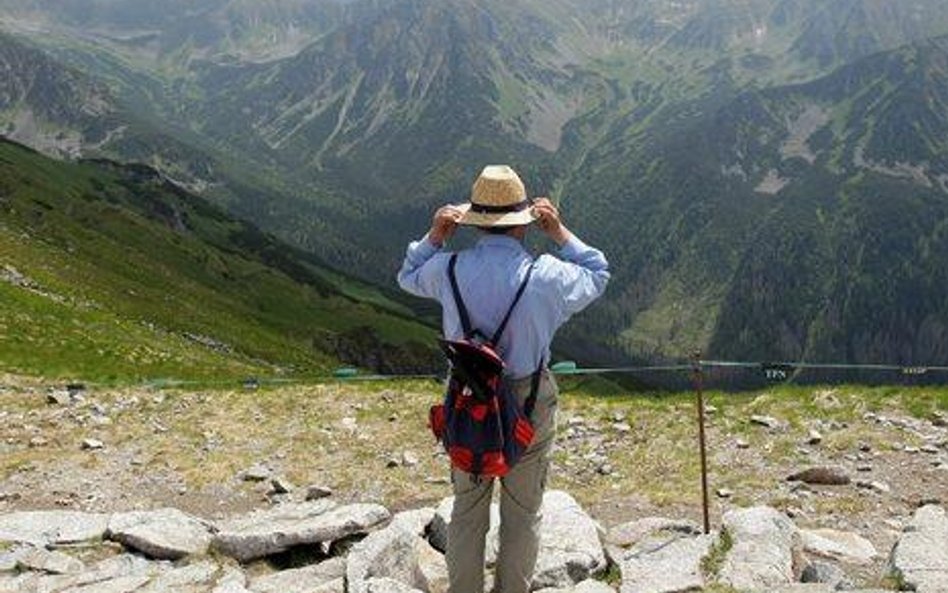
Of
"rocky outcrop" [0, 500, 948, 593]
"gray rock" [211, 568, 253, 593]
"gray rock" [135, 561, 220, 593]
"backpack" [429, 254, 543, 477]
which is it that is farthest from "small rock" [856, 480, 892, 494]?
"gray rock" [135, 561, 220, 593]

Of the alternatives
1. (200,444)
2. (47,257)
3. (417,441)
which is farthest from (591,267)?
(47,257)

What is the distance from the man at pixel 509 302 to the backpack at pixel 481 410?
0.15 m

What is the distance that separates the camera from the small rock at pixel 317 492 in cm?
2102

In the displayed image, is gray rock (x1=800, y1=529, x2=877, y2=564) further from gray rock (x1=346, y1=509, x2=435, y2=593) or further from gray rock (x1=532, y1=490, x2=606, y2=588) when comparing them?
gray rock (x1=346, y1=509, x2=435, y2=593)

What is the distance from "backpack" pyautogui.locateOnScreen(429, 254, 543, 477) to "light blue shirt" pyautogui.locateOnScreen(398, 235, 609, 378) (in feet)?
0.33

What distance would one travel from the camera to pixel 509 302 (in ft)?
32.3

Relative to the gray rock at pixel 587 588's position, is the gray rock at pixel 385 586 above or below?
above

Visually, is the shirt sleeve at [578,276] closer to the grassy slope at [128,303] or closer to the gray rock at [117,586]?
the gray rock at [117,586]

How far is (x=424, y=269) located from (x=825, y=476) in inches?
543

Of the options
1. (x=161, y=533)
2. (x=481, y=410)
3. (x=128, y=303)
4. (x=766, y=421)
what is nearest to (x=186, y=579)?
(x=161, y=533)

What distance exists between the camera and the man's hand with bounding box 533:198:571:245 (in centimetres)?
1008

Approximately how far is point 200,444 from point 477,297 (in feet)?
56.7

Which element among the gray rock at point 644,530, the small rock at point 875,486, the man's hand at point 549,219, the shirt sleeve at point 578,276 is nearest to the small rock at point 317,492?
the gray rock at point 644,530

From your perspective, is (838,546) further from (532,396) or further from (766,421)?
(766,421)
